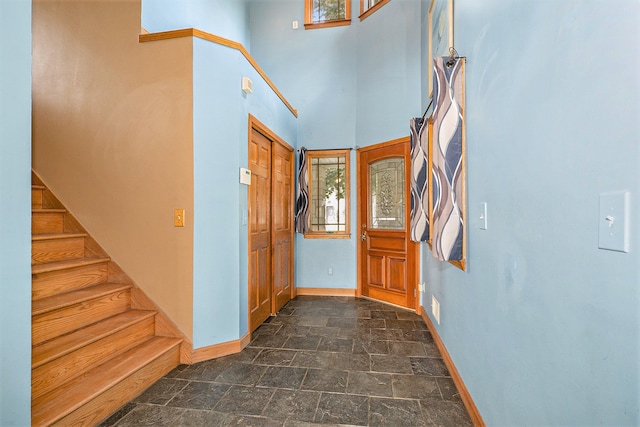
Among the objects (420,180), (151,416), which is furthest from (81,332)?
(420,180)

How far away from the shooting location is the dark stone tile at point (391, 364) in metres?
2.24

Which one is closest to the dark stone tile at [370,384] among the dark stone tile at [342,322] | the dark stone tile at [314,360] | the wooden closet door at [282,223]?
the dark stone tile at [314,360]

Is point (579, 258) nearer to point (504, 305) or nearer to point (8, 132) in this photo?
point (504, 305)

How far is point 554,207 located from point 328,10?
4.82 meters

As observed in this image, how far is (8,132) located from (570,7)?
2.01 metres

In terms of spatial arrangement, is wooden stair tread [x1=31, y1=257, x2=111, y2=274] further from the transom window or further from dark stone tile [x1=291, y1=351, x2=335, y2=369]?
the transom window

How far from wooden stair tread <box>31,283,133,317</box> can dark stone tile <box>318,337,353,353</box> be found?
1.74m

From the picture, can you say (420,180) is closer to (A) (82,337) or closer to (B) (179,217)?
(B) (179,217)

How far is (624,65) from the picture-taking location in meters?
0.64

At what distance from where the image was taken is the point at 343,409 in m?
1.80

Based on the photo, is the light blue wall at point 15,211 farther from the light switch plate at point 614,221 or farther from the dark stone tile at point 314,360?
the light switch plate at point 614,221

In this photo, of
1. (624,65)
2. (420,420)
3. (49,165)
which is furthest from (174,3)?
(420,420)

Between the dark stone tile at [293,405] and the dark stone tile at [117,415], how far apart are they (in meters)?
0.83

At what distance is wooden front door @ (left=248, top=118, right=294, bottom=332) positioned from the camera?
2.91 metres
